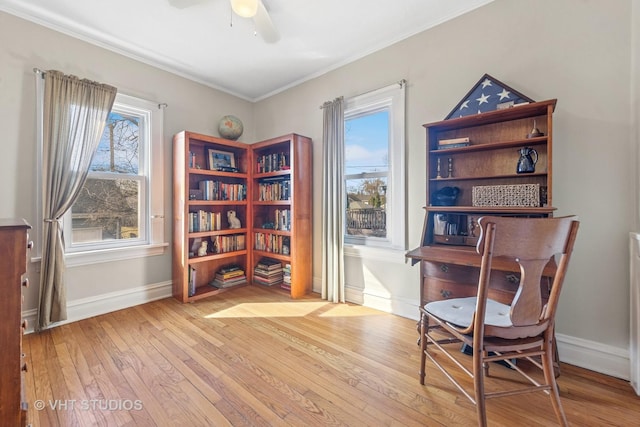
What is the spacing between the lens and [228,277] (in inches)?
134

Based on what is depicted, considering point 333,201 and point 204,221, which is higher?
point 333,201

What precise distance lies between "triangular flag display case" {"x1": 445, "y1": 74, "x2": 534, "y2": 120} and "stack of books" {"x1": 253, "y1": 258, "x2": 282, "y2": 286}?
2.54 meters

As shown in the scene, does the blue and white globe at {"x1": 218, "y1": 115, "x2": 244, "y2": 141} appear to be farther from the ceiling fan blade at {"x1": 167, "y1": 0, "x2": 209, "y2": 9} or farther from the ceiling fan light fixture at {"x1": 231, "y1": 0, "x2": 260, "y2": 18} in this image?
the ceiling fan light fixture at {"x1": 231, "y1": 0, "x2": 260, "y2": 18}

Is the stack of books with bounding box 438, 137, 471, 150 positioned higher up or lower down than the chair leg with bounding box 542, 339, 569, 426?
higher up

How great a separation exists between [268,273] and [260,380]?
1.84 m

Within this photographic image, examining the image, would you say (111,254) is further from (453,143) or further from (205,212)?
(453,143)

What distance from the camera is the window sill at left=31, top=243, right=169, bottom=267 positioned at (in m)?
2.51

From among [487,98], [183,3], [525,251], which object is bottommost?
[525,251]

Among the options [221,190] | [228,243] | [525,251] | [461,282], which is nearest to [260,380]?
[461,282]

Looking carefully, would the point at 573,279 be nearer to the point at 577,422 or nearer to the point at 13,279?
the point at 577,422

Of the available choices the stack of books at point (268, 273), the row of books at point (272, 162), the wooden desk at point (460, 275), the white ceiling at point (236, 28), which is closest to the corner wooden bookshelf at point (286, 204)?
the row of books at point (272, 162)

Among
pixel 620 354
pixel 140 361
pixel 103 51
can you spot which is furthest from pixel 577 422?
pixel 103 51

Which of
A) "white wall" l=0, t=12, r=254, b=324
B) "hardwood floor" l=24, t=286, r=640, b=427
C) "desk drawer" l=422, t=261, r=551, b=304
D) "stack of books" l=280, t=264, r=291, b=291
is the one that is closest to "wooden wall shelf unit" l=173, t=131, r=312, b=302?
"stack of books" l=280, t=264, r=291, b=291

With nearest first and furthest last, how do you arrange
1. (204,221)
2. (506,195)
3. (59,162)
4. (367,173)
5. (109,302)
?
1. (506,195)
2. (59,162)
3. (109,302)
4. (367,173)
5. (204,221)
